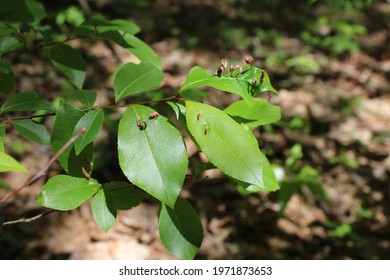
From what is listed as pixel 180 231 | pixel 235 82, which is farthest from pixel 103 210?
pixel 235 82

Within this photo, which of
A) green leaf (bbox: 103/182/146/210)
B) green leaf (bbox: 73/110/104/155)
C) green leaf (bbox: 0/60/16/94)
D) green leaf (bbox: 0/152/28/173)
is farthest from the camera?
green leaf (bbox: 0/60/16/94)

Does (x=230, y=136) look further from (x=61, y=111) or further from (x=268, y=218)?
(x=268, y=218)

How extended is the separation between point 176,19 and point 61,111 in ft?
13.8

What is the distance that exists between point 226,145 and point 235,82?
0.54ft

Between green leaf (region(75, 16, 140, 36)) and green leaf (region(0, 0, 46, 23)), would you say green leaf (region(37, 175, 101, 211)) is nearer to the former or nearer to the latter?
green leaf (region(75, 16, 140, 36))

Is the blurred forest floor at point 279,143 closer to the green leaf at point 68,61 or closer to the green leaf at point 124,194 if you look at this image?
the green leaf at point 124,194

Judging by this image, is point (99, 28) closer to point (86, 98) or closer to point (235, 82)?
point (86, 98)

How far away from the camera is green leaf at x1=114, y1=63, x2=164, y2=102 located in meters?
1.01

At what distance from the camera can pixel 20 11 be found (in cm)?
127

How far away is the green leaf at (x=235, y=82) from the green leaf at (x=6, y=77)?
1.97ft

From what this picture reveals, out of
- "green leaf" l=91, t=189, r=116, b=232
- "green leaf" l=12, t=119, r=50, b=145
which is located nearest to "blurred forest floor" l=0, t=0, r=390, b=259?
"green leaf" l=91, t=189, r=116, b=232

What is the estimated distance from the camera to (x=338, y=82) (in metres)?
3.79

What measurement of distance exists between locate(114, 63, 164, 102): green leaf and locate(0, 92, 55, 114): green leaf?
0.66 ft
